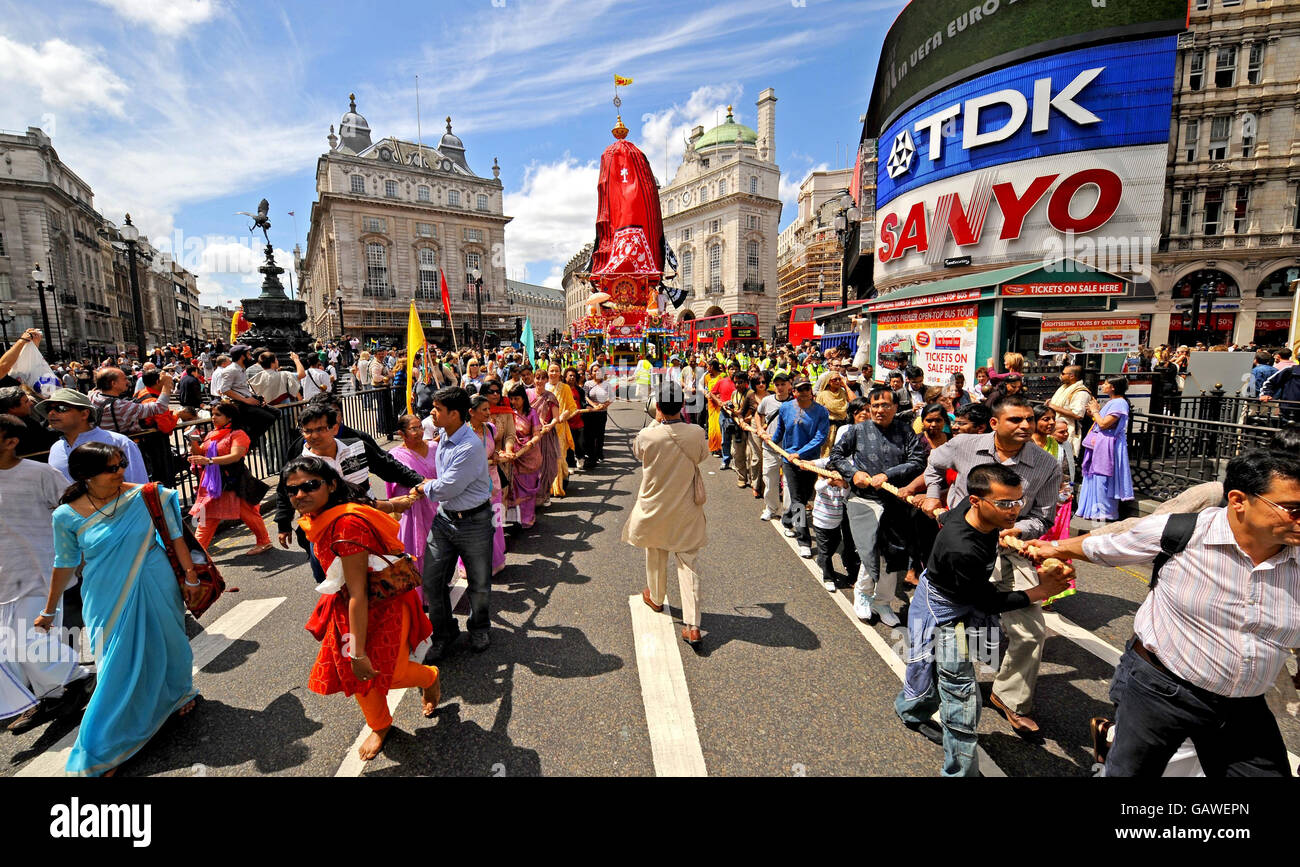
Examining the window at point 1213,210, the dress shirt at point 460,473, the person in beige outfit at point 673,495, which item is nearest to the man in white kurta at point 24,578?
the dress shirt at point 460,473

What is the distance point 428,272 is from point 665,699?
66.7 m

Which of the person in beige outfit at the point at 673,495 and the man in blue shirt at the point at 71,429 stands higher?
the man in blue shirt at the point at 71,429

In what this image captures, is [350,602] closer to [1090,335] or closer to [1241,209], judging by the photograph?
[1090,335]

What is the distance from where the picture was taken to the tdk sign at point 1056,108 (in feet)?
63.5

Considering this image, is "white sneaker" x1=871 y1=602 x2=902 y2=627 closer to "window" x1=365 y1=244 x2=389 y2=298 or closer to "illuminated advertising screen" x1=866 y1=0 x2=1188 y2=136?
"illuminated advertising screen" x1=866 y1=0 x2=1188 y2=136

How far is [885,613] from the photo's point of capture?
14.0 ft

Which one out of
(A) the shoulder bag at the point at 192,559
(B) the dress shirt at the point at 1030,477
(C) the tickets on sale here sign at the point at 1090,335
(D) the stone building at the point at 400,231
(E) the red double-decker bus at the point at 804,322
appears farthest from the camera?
(D) the stone building at the point at 400,231

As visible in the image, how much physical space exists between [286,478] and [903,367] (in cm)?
924

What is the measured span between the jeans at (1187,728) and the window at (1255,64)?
44.2m

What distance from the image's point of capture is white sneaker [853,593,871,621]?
4324mm

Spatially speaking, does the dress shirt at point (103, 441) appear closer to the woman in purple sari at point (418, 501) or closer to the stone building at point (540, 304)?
the woman in purple sari at point (418, 501)

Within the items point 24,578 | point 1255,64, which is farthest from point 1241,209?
point 24,578

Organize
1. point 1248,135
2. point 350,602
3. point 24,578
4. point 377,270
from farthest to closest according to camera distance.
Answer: point 377,270
point 1248,135
point 24,578
point 350,602
